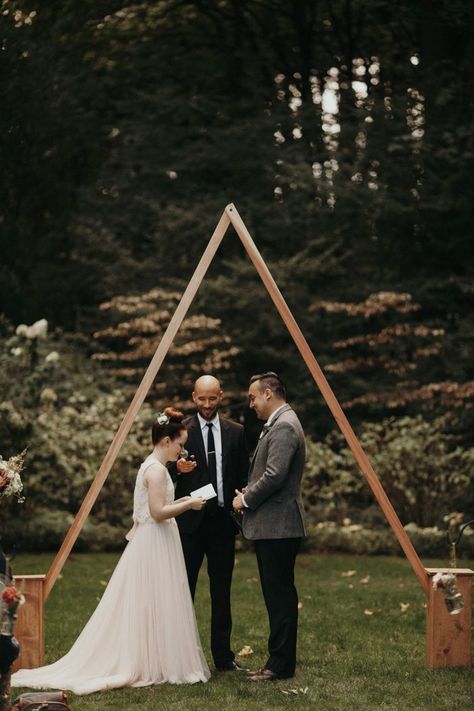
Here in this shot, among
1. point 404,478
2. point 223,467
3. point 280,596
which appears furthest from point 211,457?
point 404,478

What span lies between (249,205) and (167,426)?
1080 cm

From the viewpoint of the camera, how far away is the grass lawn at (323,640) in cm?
638

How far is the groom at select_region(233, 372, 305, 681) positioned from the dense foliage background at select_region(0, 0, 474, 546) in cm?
642

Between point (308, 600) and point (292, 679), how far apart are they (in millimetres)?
3082

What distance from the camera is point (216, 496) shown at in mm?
7199

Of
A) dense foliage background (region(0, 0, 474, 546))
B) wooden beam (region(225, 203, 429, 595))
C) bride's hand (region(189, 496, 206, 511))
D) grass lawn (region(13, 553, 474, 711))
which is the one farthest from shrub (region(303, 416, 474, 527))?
bride's hand (region(189, 496, 206, 511))

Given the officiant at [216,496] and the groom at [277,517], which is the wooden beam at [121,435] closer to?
the officiant at [216,496]

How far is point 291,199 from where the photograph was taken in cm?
1730

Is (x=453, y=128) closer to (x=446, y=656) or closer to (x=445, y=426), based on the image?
A: (x=445, y=426)

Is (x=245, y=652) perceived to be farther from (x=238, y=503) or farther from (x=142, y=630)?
(x=238, y=503)

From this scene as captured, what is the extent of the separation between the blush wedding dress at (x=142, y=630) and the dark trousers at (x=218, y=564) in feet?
0.98

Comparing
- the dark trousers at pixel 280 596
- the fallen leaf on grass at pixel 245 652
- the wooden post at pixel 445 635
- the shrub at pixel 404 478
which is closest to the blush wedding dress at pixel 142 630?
the dark trousers at pixel 280 596

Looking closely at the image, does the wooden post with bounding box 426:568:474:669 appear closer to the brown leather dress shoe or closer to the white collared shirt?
the brown leather dress shoe

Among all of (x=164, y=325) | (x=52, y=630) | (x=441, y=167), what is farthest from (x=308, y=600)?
(x=441, y=167)
